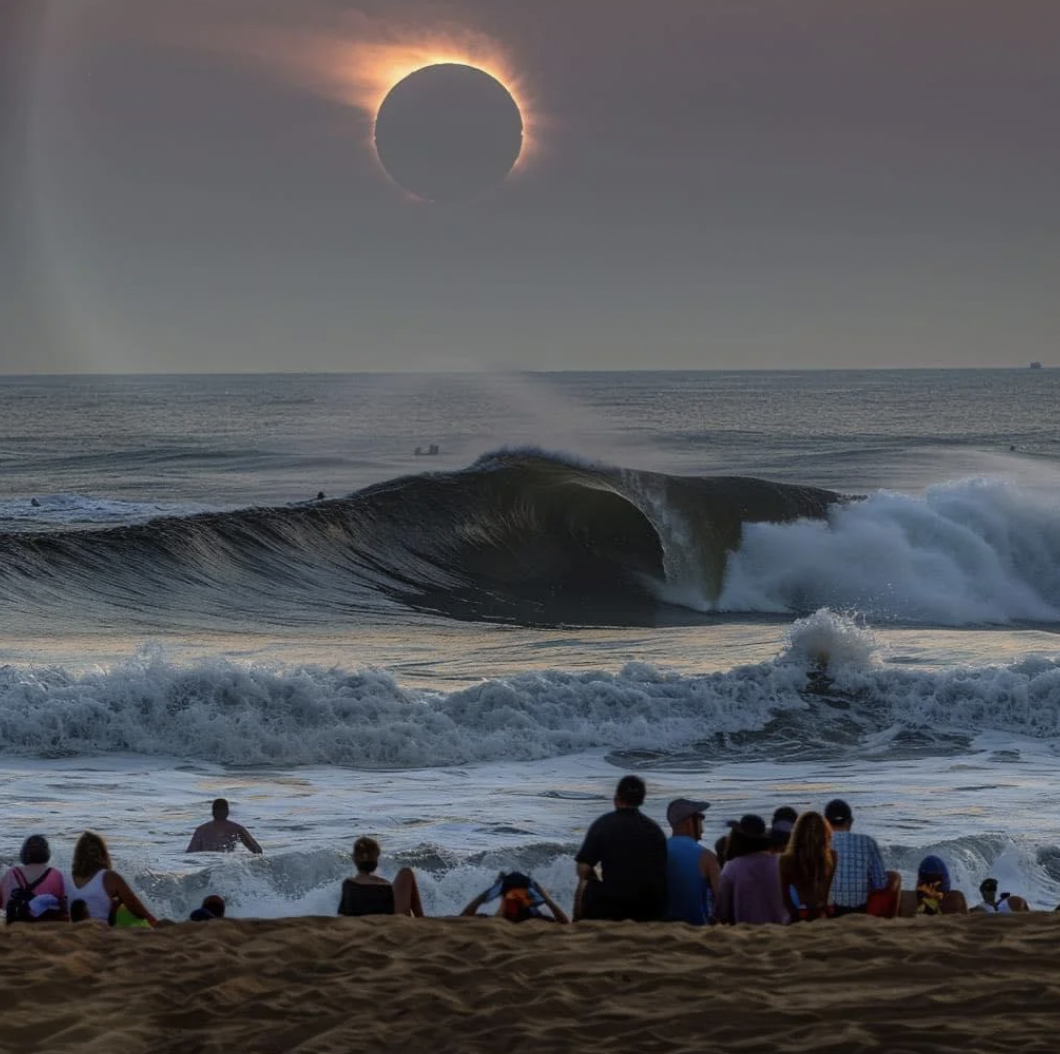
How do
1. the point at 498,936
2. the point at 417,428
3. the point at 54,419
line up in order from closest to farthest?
the point at 498,936 < the point at 417,428 < the point at 54,419

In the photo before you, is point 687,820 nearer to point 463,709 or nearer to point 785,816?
point 785,816

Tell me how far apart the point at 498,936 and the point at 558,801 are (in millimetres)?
5914

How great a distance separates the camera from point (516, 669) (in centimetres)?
1778

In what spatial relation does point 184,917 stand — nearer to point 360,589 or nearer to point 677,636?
point 677,636

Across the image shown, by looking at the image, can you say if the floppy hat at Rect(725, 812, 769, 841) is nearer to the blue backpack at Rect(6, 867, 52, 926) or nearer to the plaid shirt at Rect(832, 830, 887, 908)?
the plaid shirt at Rect(832, 830, 887, 908)

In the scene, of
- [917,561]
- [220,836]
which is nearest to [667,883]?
[220,836]

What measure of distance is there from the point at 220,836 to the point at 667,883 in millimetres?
4034

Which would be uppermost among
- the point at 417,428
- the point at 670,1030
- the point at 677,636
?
the point at 417,428

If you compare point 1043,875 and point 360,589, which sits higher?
point 360,589

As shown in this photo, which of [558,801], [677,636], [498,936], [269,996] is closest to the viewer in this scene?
[269,996]

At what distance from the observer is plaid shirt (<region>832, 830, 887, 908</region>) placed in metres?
7.16

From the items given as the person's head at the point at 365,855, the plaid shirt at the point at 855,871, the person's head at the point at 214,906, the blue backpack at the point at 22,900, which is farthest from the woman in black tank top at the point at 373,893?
the plaid shirt at the point at 855,871

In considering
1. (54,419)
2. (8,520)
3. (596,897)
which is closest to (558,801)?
(596,897)

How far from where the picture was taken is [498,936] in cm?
671
